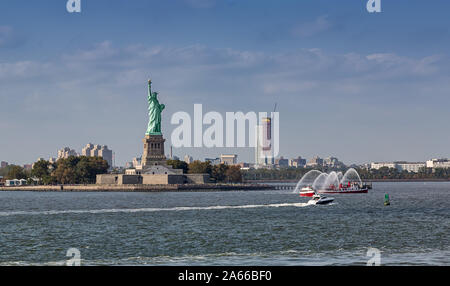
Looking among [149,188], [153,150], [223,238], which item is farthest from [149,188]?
[223,238]

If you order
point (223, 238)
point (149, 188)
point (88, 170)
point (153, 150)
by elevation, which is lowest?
point (223, 238)

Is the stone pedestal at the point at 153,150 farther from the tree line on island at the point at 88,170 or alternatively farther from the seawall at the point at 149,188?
the tree line on island at the point at 88,170

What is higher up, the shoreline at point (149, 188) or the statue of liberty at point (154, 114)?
the statue of liberty at point (154, 114)

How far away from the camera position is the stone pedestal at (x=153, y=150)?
15362 centimetres

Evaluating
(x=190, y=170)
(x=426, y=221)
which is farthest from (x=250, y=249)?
(x=190, y=170)

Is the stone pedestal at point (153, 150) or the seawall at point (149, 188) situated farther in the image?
the stone pedestal at point (153, 150)

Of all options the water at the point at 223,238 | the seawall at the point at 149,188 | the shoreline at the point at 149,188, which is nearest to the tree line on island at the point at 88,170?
the shoreline at the point at 149,188

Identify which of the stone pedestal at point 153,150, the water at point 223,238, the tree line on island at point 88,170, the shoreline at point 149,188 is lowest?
the water at point 223,238

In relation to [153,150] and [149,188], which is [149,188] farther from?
[153,150]

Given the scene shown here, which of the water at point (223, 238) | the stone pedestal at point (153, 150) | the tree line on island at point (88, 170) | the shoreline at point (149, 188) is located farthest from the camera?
the tree line on island at point (88, 170)

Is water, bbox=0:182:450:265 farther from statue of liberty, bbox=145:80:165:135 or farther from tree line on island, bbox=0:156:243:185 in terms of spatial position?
tree line on island, bbox=0:156:243:185

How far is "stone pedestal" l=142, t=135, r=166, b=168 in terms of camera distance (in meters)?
154

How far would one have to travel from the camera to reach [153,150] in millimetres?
154750
